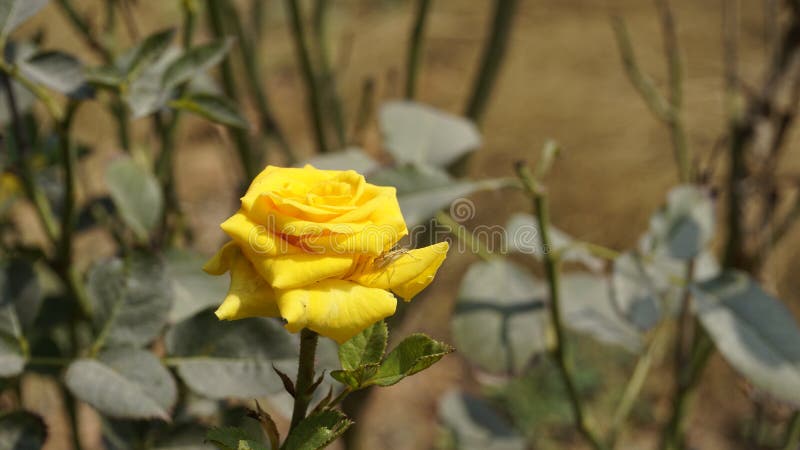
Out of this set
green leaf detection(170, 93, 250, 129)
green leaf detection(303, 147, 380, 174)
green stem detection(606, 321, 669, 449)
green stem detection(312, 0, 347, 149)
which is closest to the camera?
green leaf detection(170, 93, 250, 129)

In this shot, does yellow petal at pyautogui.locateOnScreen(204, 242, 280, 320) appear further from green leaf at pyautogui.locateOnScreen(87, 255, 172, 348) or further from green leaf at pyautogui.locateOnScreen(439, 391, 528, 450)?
green leaf at pyautogui.locateOnScreen(439, 391, 528, 450)

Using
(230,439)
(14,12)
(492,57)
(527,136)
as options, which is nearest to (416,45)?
(492,57)

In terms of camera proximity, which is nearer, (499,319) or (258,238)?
(258,238)

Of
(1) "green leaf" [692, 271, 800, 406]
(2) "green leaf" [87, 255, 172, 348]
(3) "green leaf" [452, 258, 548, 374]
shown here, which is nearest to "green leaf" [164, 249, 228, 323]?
(2) "green leaf" [87, 255, 172, 348]

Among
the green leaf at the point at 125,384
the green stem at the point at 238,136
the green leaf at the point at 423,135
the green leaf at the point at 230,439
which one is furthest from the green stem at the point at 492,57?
the green leaf at the point at 230,439

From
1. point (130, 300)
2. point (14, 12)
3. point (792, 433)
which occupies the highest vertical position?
point (14, 12)

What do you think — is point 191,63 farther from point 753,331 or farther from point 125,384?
point 753,331
